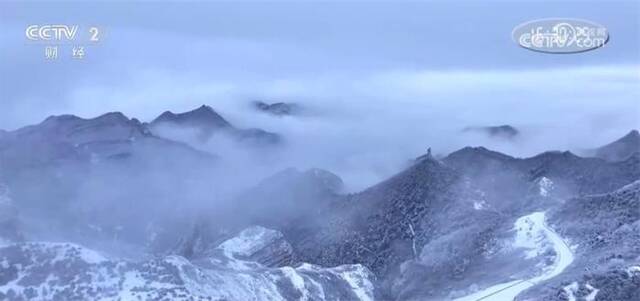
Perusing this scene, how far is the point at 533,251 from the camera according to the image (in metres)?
82.8

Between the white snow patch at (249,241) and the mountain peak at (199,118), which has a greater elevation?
the mountain peak at (199,118)

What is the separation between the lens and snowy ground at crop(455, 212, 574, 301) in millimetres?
73000

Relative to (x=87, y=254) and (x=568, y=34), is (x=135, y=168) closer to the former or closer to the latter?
(x=87, y=254)

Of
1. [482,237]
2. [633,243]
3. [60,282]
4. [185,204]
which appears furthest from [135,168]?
[633,243]

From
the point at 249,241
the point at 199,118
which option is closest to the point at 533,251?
the point at 249,241

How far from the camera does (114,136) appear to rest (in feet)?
477

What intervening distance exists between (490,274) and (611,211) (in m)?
13.8

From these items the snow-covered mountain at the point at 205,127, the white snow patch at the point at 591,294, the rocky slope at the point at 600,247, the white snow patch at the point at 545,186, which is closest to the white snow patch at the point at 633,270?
the rocky slope at the point at 600,247

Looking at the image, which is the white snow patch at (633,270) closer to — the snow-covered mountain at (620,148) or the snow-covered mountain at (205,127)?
the snow-covered mountain at (620,148)

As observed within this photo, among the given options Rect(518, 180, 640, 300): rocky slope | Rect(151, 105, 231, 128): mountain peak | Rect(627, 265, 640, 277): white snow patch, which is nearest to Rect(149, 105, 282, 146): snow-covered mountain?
Rect(151, 105, 231, 128): mountain peak

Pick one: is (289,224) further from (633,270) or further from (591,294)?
(633,270)

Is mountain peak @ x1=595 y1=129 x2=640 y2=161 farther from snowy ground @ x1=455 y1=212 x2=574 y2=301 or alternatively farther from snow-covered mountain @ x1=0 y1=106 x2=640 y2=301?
snowy ground @ x1=455 y1=212 x2=574 y2=301

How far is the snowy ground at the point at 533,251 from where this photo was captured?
73000 mm

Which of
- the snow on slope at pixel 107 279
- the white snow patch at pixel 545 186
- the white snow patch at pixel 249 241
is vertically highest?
the snow on slope at pixel 107 279
